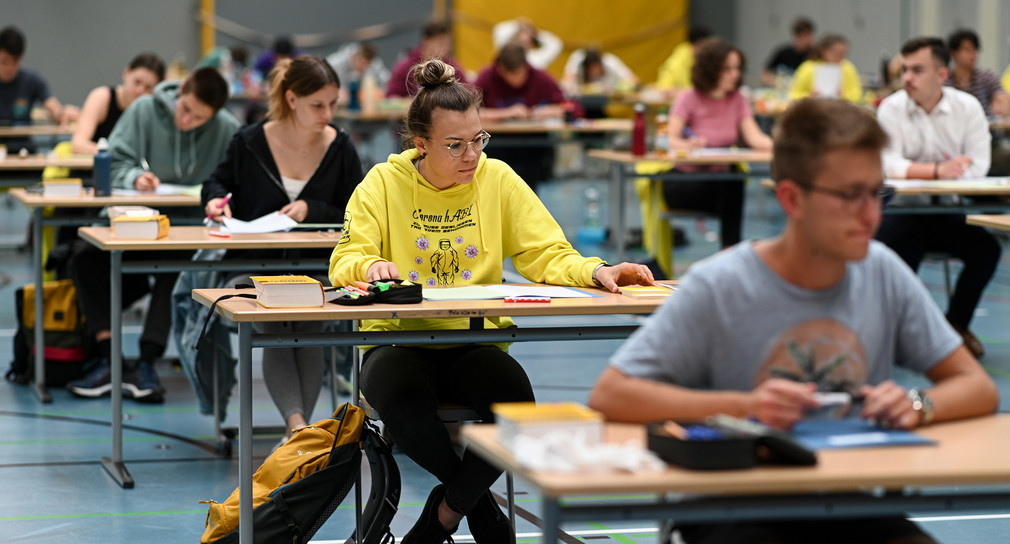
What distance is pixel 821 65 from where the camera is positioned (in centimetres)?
983

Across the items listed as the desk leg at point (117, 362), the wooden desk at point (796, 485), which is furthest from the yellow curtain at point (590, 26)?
the wooden desk at point (796, 485)

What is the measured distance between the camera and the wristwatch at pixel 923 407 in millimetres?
1996

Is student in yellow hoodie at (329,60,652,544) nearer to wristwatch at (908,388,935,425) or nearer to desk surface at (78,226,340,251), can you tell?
desk surface at (78,226,340,251)

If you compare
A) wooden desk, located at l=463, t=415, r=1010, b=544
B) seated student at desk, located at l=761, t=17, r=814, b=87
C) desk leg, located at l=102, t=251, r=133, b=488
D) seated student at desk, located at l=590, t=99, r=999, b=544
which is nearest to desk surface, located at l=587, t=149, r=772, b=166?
desk leg, located at l=102, t=251, r=133, b=488

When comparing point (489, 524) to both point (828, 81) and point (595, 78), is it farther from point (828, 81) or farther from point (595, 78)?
point (595, 78)

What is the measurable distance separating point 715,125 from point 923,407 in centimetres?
572

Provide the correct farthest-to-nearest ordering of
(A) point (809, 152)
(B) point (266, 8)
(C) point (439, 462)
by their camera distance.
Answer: (B) point (266, 8), (C) point (439, 462), (A) point (809, 152)

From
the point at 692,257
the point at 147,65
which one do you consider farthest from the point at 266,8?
the point at 147,65

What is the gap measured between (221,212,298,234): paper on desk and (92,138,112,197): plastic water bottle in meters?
0.99

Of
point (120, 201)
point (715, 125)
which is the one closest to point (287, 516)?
point (120, 201)

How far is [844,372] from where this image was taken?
2045mm

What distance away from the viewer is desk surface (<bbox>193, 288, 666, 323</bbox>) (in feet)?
9.11

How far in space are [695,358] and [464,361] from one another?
1.16 m

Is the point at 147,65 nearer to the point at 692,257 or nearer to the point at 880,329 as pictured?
the point at 692,257
